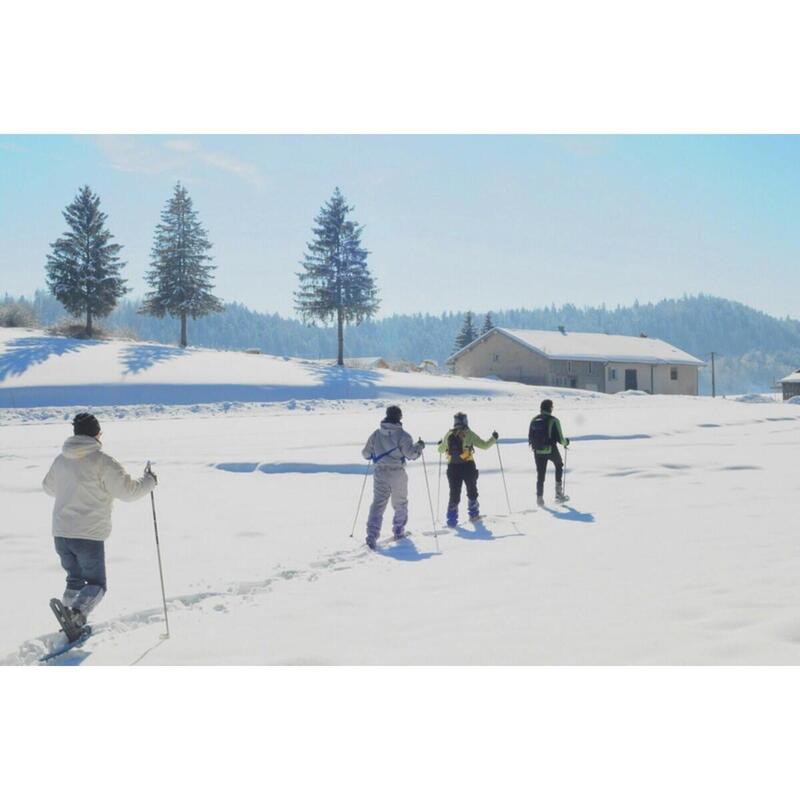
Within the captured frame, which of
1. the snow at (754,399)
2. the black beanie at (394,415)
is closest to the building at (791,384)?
the snow at (754,399)

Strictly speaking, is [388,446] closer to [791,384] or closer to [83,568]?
[83,568]

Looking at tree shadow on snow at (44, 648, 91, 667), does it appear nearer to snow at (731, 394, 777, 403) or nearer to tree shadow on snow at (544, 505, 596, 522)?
tree shadow on snow at (544, 505, 596, 522)

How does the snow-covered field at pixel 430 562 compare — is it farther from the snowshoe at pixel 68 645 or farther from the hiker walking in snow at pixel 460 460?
the hiker walking in snow at pixel 460 460

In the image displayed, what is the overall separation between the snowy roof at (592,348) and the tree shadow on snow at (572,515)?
38.7 meters

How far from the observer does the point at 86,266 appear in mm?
43250

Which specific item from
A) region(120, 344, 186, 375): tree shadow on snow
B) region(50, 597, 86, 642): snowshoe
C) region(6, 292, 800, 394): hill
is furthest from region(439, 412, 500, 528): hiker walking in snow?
region(6, 292, 800, 394): hill

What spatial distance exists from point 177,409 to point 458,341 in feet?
161

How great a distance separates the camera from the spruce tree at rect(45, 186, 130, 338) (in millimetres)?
42875

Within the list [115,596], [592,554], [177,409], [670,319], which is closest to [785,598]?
[592,554]

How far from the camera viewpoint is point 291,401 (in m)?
30.2

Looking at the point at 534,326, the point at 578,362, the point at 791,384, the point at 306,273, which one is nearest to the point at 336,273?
the point at 306,273

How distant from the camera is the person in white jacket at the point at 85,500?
17.9ft

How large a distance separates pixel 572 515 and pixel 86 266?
4045 cm

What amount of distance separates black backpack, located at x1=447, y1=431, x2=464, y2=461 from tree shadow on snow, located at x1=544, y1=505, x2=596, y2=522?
158 centimetres
